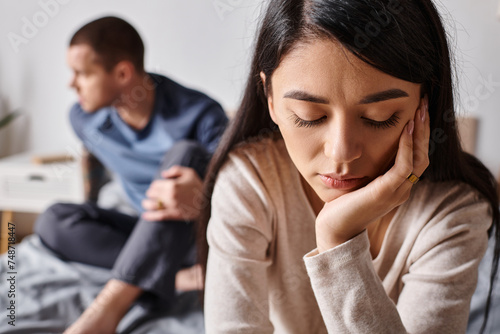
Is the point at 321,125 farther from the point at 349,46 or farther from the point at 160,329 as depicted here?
the point at 160,329

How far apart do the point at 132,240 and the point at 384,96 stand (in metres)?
0.80

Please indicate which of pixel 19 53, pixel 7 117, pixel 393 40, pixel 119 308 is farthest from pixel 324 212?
pixel 19 53

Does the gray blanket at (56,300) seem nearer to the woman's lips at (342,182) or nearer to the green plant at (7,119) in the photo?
the woman's lips at (342,182)

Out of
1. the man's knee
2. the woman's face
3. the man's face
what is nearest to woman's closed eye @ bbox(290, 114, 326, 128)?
the woman's face

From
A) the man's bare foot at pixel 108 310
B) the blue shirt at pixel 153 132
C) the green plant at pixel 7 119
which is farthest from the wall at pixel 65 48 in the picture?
the man's bare foot at pixel 108 310

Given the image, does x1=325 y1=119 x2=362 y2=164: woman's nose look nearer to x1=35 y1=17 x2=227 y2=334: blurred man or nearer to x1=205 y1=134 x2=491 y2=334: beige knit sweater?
x1=205 y1=134 x2=491 y2=334: beige knit sweater

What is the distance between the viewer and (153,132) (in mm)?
1686

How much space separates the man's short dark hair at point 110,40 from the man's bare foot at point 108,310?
85cm

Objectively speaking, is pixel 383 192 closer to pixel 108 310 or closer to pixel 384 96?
pixel 384 96

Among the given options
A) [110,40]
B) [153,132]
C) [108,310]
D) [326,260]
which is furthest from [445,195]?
[110,40]

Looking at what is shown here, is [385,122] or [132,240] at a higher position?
[385,122]

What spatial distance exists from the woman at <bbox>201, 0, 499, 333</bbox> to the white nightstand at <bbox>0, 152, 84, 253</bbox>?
1535 mm

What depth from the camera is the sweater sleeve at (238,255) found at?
747 mm

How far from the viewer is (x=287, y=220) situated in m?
0.82
